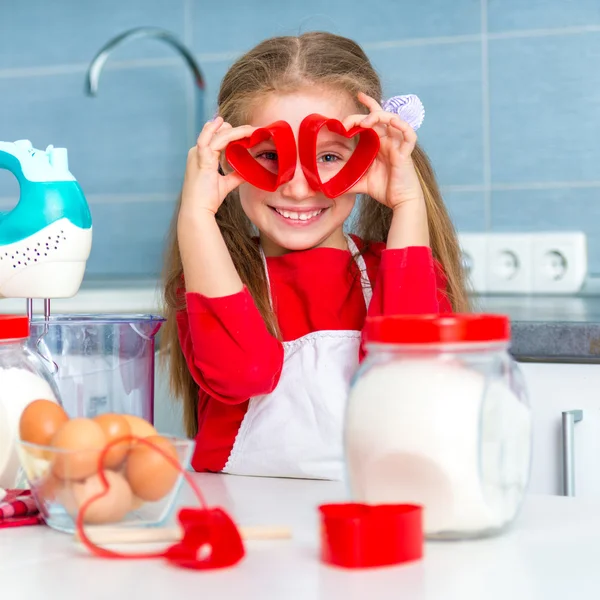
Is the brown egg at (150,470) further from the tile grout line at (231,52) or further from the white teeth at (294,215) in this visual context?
the tile grout line at (231,52)

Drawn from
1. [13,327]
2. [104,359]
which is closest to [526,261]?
[104,359]

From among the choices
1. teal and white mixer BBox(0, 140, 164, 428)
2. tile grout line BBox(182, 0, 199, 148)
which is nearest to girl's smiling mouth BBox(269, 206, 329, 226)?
teal and white mixer BBox(0, 140, 164, 428)

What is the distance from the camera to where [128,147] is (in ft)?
8.12

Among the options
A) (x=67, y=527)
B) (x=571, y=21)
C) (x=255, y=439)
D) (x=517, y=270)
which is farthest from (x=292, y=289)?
(x=571, y=21)

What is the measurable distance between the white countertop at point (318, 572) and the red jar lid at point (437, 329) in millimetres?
138

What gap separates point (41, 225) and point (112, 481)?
38cm

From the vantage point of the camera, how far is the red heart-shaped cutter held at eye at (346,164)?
3.49 ft

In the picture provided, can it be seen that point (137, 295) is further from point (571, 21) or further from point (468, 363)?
point (468, 363)

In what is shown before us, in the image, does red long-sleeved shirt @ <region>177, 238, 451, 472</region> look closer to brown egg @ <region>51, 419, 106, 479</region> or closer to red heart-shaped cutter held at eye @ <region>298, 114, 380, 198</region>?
red heart-shaped cutter held at eye @ <region>298, 114, 380, 198</region>

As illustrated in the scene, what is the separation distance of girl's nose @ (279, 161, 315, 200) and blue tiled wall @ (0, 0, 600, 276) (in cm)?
103

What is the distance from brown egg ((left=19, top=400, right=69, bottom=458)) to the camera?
26.7 inches

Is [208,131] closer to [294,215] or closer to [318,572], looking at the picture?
[294,215]

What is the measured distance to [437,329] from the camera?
0.64 m

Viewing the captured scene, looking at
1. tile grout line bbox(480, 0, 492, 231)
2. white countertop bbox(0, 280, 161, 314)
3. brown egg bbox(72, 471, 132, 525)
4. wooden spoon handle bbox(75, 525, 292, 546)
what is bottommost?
wooden spoon handle bbox(75, 525, 292, 546)
